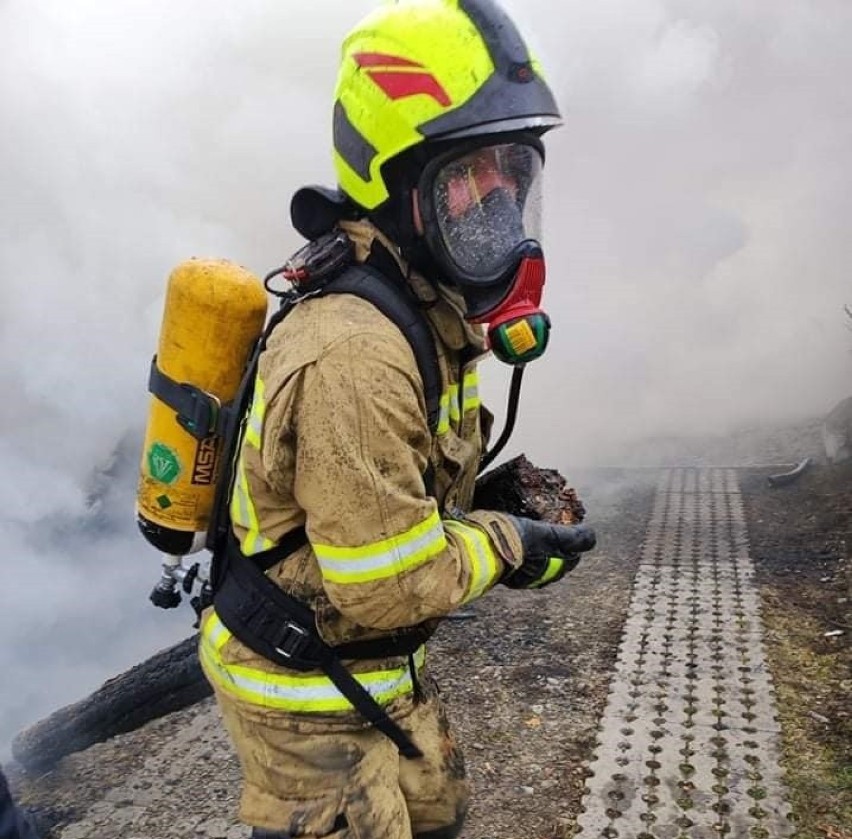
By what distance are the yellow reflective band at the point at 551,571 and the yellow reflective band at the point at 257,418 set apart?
2.29ft

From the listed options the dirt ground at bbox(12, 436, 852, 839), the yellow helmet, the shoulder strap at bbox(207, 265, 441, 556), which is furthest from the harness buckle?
the dirt ground at bbox(12, 436, 852, 839)

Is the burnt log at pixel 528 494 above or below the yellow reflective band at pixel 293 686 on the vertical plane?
above

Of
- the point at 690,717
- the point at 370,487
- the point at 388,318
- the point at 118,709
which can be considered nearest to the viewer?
the point at 370,487

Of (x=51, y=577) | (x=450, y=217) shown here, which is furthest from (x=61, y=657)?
(x=450, y=217)

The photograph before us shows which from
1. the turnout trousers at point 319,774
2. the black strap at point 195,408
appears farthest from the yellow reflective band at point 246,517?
the turnout trousers at point 319,774

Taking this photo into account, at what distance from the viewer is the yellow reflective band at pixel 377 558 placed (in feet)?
4.95

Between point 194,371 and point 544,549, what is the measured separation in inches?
34.1

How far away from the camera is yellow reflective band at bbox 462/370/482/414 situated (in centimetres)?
199

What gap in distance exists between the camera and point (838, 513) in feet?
19.8

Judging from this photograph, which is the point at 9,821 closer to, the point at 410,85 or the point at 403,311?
the point at 403,311

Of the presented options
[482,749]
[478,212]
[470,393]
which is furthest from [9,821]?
[482,749]

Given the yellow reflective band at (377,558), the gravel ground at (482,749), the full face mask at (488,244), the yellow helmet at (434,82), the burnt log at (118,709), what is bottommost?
the gravel ground at (482,749)

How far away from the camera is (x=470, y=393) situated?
2.02 m

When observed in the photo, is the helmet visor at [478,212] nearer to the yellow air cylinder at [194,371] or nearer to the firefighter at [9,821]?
the yellow air cylinder at [194,371]
